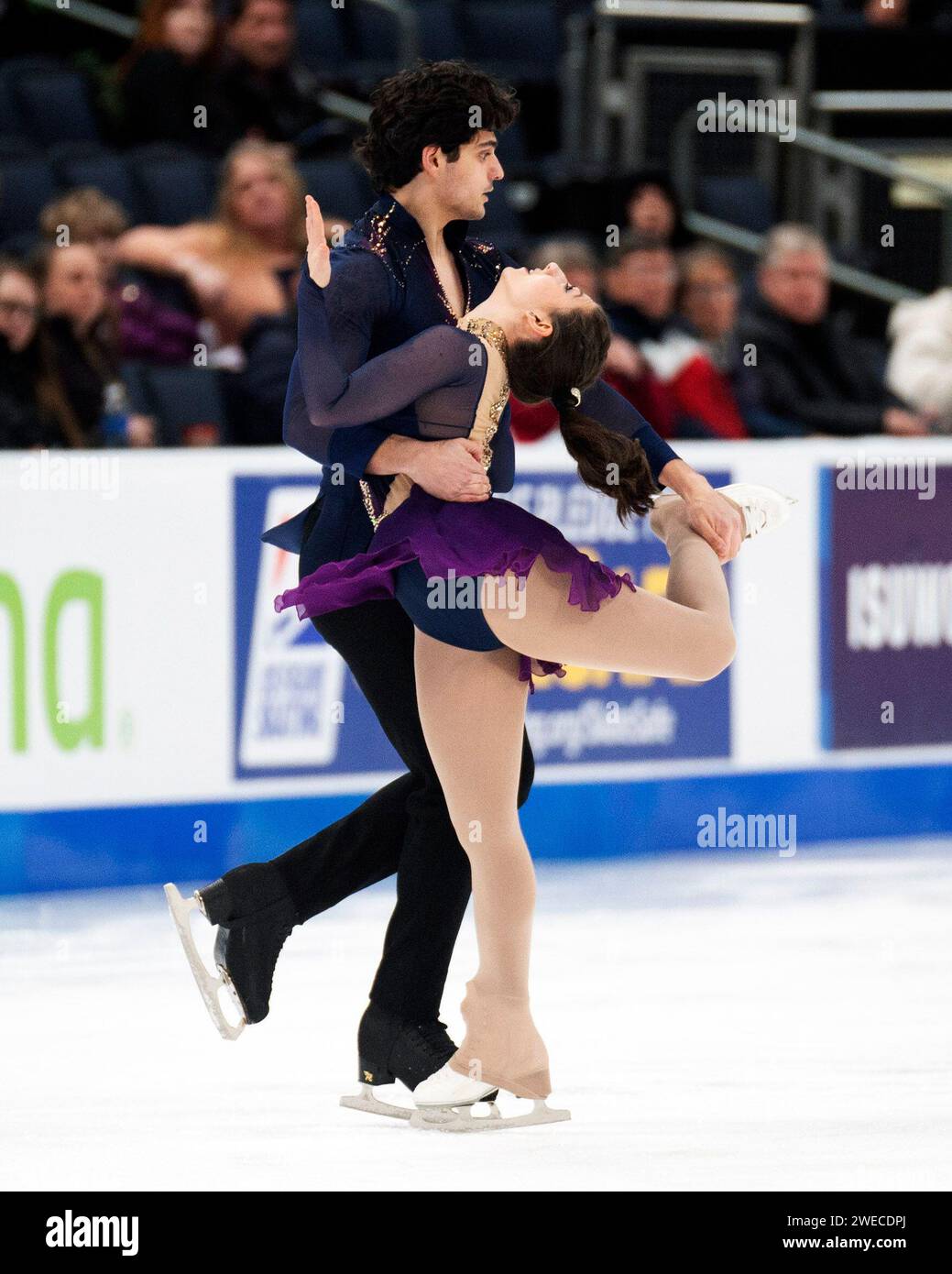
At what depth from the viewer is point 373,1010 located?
11.7 ft

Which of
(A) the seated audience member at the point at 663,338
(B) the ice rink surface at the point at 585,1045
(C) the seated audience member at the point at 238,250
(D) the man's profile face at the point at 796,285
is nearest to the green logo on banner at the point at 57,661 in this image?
(B) the ice rink surface at the point at 585,1045

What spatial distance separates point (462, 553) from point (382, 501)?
8.6 inches

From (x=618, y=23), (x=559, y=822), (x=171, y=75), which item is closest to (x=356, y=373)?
(x=559, y=822)

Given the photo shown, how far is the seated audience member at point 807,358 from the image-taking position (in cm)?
725

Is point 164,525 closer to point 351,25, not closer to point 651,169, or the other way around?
point 651,169

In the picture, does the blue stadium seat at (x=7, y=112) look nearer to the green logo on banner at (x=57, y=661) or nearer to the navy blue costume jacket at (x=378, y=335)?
the green logo on banner at (x=57, y=661)

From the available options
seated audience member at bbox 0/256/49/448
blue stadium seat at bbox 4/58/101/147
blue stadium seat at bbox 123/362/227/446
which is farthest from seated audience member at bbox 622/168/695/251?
seated audience member at bbox 0/256/49/448

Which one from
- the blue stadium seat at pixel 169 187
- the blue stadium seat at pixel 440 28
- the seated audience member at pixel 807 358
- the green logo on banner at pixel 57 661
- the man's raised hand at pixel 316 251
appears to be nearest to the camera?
the man's raised hand at pixel 316 251

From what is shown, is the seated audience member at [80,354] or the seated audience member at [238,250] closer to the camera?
the seated audience member at [80,354]

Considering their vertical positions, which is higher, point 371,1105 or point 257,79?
point 257,79

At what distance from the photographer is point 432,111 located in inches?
132

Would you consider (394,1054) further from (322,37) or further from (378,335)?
(322,37)

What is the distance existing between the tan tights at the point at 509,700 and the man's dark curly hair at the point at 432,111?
0.62 metres

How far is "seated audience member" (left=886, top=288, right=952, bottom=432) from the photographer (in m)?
7.66
